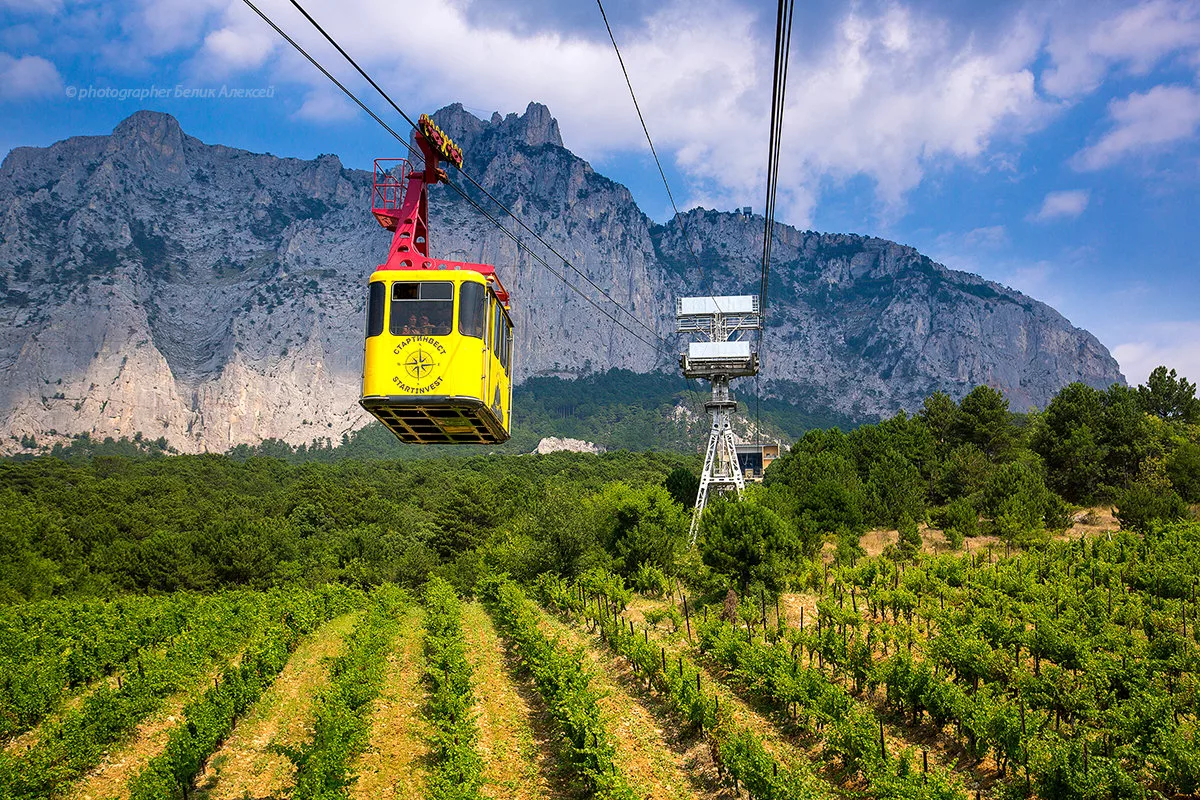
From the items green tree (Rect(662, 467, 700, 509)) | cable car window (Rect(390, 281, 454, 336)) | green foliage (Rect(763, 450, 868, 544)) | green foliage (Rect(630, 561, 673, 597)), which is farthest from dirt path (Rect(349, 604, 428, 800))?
green tree (Rect(662, 467, 700, 509))

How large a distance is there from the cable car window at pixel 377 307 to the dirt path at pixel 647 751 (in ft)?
37.3

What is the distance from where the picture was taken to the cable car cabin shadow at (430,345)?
43.9 feet

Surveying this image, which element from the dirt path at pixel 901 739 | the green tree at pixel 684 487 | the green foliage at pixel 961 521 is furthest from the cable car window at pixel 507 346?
the green tree at pixel 684 487

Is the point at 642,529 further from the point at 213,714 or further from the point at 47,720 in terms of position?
the point at 47,720

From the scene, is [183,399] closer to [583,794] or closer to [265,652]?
[265,652]

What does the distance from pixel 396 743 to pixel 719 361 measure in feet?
101

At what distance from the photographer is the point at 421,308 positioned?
1369cm

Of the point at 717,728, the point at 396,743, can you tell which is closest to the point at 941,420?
the point at 717,728

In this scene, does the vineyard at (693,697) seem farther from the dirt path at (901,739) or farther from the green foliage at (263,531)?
the green foliage at (263,531)

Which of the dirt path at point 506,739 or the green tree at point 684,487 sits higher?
the green tree at point 684,487

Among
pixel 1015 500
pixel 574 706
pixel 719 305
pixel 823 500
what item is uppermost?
pixel 719 305

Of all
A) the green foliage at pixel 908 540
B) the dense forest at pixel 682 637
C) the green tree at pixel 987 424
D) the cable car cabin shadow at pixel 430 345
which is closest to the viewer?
the cable car cabin shadow at pixel 430 345

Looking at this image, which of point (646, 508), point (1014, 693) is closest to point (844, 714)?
point (1014, 693)

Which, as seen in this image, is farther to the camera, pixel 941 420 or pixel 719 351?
pixel 941 420
